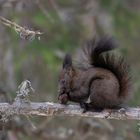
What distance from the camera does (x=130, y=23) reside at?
9.91m

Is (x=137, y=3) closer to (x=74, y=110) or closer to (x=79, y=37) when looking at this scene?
(x=79, y=37)

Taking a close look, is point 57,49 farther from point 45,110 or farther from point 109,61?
point 45,110

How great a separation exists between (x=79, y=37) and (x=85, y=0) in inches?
26.9

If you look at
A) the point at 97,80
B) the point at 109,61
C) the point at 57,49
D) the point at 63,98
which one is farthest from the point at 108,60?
the point at 57,49

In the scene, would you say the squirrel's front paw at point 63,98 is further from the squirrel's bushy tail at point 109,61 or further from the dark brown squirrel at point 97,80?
the squirrel's bushy tail at point 109,61

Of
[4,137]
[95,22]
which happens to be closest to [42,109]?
[4,137]

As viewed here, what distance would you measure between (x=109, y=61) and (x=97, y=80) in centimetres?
23

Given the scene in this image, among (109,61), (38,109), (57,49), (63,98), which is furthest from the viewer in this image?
(57,49)

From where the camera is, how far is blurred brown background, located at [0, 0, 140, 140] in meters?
8.18

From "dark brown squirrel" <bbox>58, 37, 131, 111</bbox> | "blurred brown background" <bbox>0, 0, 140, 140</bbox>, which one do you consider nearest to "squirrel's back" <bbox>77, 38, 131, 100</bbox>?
"dark brown squirrel" <bbox>58, 37, 131, 111</bbox>

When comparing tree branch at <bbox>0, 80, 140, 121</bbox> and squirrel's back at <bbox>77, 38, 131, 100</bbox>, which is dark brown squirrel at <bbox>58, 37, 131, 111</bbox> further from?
tree branch at <bbox>0, 80, 140, 121</bbox>

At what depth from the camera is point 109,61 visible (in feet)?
19.2

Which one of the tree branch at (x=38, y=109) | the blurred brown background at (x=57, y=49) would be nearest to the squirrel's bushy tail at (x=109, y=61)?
the tree branch at (x=38, y=109)

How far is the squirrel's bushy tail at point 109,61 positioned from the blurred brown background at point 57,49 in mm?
1967
